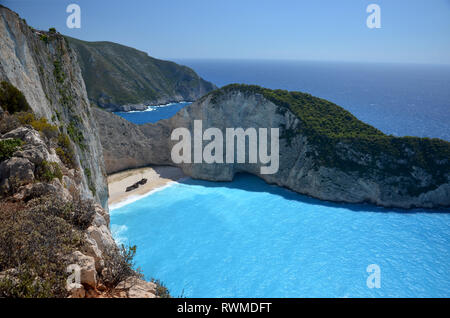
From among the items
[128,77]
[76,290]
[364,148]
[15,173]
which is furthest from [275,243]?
[128,77]

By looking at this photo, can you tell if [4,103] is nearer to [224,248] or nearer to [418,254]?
[224,248]

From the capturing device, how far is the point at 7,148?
789cm

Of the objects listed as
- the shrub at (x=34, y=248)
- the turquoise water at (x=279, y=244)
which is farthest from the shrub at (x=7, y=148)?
the turquoise water at (x=279, y=244)

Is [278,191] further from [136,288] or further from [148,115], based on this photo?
[148,115]

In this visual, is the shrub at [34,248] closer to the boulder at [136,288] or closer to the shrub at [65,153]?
the boulder at [136,288]

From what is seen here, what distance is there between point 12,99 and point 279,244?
19667 millimetres

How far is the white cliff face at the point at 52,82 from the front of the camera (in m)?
13.4

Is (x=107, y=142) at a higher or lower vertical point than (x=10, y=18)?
lower

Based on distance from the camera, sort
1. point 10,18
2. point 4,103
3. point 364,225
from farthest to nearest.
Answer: point 364,225 → point 10,18 → point 4,103

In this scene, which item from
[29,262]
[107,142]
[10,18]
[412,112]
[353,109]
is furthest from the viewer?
[353,109]

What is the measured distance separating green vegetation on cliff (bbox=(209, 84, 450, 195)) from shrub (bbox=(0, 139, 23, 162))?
28.0 m

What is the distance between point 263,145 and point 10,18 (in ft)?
86.2

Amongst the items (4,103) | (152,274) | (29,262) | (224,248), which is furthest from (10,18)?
(224,248)

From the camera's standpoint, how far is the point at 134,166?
37.0 m
